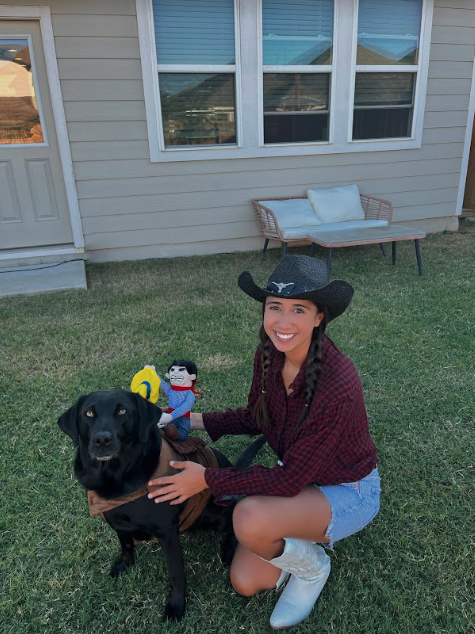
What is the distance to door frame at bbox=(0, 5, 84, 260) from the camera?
493 centimetres

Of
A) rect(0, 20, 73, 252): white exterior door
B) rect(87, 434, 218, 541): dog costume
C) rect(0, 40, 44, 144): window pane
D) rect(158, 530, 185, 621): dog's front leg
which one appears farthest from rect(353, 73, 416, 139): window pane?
rect(158, 530, 185, 621): dog's front leg

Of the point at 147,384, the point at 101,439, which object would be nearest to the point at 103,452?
the point at 101,439

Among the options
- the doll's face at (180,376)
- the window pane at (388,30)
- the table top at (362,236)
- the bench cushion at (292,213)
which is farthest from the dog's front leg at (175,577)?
the window pane at (388,30)

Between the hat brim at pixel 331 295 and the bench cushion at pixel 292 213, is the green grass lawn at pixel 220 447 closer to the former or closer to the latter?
the hat brim at pixel 331 295

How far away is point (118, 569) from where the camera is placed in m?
1.80

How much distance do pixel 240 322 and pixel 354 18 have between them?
451 centimetres

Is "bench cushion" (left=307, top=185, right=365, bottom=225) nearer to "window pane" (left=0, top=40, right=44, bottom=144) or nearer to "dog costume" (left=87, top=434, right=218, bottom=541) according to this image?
"window pane" (left=0, top=40, right=44, bottom=144)

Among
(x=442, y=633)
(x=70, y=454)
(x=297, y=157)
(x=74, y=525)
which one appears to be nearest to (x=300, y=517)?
(x=442, y=633)

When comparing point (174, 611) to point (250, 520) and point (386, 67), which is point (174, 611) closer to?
point (250, 520)

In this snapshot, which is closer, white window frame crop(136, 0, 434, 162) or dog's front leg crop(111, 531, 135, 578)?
dog's front leg crop(111, 531, 135, 578)

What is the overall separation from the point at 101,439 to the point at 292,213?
16.1 ft

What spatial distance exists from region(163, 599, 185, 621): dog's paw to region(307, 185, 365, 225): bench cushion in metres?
5.06

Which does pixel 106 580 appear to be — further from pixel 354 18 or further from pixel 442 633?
pixel 354 18

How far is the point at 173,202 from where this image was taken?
5.97m
